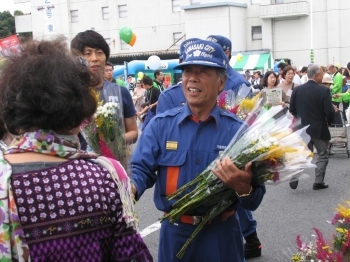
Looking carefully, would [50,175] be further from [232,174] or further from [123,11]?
[123,11]

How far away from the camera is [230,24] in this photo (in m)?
42.8

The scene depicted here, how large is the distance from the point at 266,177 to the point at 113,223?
1179mm

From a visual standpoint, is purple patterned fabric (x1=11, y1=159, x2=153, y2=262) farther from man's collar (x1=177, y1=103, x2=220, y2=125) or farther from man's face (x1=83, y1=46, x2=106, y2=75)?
man's face (x1=83, y1=46, x2=106, y2=75)

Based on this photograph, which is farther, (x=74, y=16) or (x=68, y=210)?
(x=74, y=16)

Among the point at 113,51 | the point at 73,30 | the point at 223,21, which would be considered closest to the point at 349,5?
the point at 223,21

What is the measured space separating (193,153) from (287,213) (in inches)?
180

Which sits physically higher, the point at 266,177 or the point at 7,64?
the point at 7,64

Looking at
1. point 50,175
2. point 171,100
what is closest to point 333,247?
point 50,175

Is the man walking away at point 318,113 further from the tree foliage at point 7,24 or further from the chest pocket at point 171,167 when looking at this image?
the tree foliage at point 7,24

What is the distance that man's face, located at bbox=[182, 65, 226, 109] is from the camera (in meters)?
3.29

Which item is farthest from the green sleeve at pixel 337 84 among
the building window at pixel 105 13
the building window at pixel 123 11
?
the building window at pixel 105 13

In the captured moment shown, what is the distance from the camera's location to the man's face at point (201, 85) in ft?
10.8

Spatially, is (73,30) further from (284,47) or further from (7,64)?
(7,64)

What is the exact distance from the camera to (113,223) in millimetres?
2014
